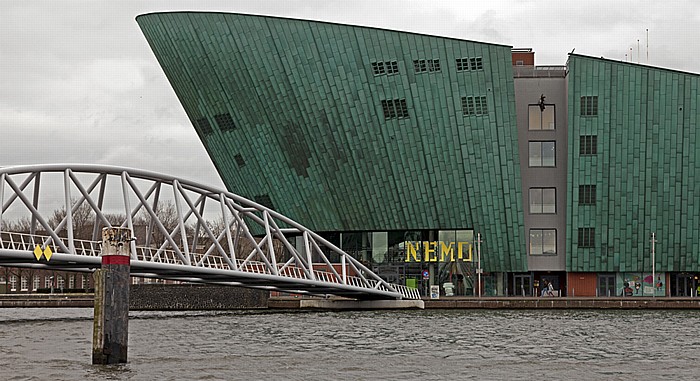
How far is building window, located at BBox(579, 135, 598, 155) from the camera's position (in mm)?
78938

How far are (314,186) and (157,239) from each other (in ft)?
150

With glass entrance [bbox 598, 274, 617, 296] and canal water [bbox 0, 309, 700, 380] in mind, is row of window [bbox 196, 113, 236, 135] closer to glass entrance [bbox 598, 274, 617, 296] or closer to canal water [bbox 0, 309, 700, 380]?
canal water [bbox 0, 309, 700, 380]

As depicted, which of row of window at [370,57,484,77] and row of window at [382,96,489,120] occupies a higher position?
row of window at [370,57,484,77]

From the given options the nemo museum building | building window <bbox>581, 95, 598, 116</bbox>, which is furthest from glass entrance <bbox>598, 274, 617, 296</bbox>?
building window <bbox>581, 95, 598, 116</bbox>

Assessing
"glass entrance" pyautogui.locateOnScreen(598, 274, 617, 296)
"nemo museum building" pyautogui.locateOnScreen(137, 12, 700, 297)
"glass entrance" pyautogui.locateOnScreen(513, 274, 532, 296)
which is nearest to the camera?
"nemo museum building" pyautogui.locateOnScreen(137, 12, 700, 297)

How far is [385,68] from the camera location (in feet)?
255

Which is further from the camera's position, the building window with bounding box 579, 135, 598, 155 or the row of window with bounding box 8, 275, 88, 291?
the row of window with bounding box 8, 275, 88, 291

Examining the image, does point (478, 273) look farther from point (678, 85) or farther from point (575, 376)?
point (575, 376)

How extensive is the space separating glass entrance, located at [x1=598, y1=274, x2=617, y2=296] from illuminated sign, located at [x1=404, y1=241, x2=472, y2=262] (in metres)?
9.86

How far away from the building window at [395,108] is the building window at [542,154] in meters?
11.1

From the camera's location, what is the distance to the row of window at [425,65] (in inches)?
3059

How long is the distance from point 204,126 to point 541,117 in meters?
25.7

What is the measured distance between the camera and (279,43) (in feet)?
257

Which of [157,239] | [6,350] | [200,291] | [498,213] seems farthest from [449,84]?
[157,239]
